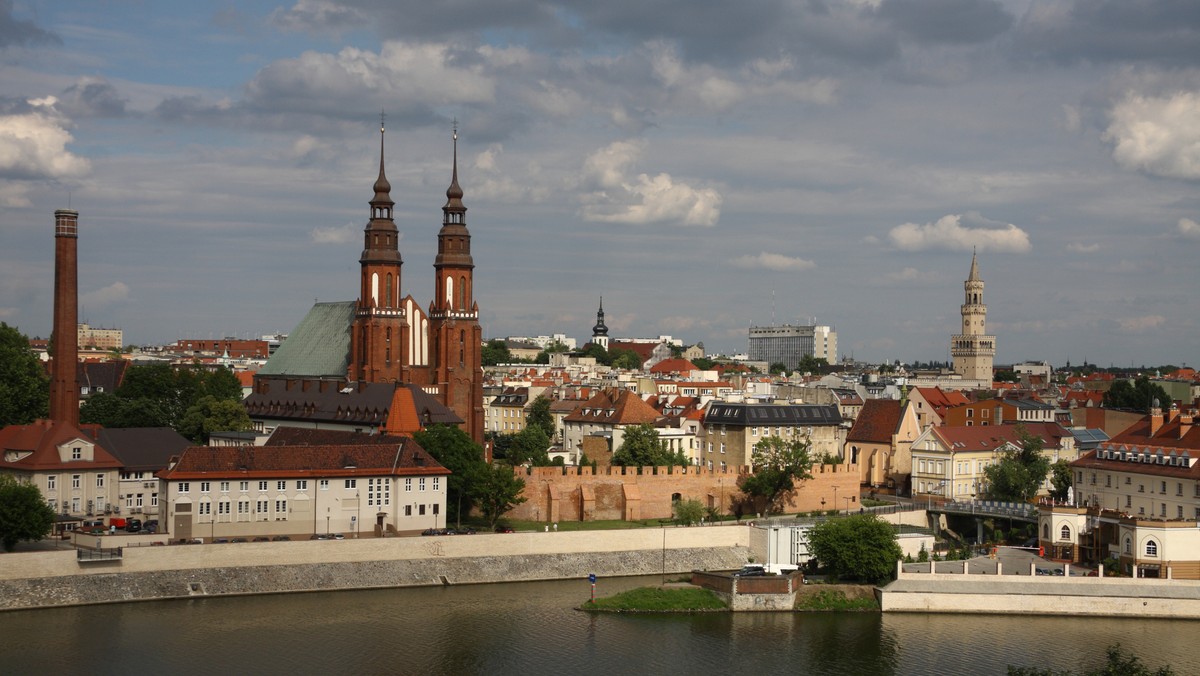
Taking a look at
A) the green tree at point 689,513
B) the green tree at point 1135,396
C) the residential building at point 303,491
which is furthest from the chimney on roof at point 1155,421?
the green tree at point 1135,396

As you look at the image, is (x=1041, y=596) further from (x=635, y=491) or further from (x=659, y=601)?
(x=635, y=491)

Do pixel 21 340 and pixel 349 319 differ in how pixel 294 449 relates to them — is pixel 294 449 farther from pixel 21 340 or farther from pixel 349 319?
pixel 21 340

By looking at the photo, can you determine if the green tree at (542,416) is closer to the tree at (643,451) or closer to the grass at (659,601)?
the tree at (643,451)

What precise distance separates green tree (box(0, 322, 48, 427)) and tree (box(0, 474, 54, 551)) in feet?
91.2

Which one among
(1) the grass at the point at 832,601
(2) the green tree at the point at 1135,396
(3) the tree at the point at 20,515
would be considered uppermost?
(2) the green tree at the point at 1135,396

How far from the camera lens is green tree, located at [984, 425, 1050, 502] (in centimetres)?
7888

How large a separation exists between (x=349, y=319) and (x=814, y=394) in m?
43.0

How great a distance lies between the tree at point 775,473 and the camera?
78.6 metres

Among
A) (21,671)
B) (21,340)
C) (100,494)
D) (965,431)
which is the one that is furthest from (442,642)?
(21,340)

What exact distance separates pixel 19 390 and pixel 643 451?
123 ft

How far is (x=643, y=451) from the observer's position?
84.8 m

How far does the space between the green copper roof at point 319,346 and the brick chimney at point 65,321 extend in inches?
722

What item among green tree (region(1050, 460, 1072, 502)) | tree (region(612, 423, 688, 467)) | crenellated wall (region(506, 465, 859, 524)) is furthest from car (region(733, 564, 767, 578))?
green tree (region(1050, 460, 1072, 502))

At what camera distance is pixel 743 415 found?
281ft
